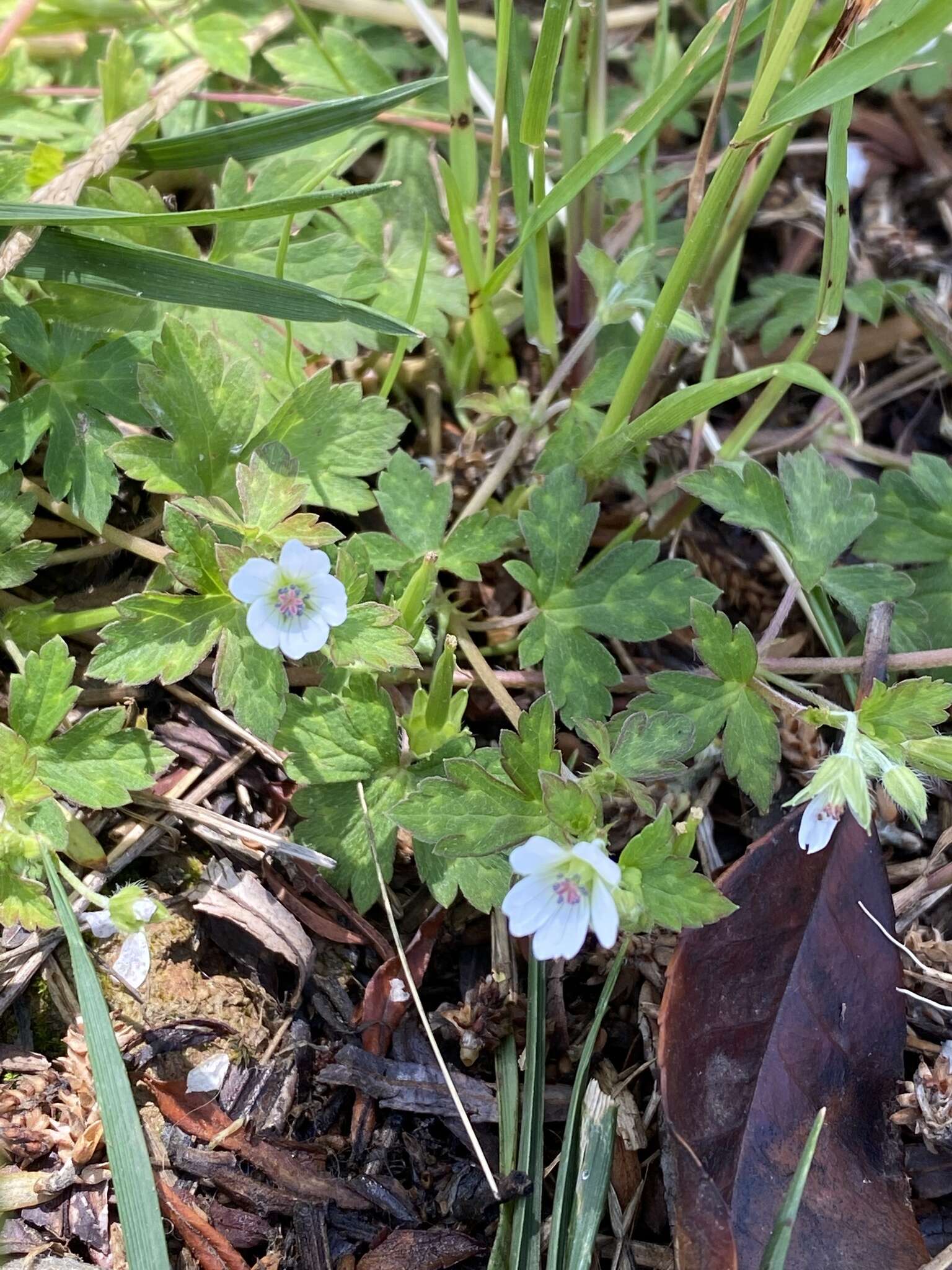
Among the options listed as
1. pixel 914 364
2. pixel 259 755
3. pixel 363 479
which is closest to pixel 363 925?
pixel 259 755

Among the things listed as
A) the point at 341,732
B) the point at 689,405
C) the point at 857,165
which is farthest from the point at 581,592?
the point at 857,165

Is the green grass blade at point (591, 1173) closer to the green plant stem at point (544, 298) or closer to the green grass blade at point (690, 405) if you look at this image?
the green grass blade at point (690, 405)

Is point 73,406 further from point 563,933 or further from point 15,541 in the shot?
point 563,933

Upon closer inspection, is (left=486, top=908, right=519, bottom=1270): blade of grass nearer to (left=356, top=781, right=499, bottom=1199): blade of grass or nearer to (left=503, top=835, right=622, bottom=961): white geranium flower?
(left=356, top=781, right=499, bottom=1199): blade of grass

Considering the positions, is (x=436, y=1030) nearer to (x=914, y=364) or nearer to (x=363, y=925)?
(x=363, y=925)

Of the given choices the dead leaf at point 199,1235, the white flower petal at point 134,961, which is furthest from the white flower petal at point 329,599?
the dead leaf at point 199,1235
